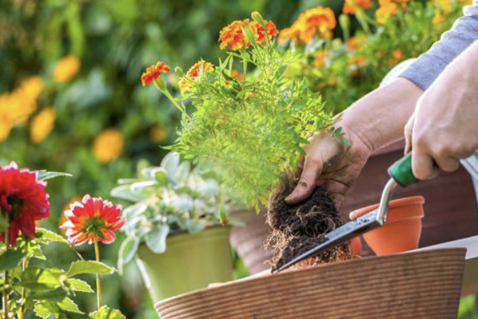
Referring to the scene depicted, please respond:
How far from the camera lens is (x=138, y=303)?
3.84 meters

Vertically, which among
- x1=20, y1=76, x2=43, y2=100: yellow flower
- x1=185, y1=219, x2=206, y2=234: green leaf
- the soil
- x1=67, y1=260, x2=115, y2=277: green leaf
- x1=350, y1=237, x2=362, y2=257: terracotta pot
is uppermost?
x1=20, y1=76, x2=43, y2=100: yellow flower

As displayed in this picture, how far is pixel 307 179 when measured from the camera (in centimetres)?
143

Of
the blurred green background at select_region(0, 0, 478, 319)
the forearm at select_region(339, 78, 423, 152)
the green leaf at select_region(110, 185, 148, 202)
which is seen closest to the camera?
the forearm at select_region(339, 78, 423, 152)

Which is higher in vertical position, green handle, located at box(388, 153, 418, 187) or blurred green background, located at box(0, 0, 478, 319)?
blurred green background, located at box(0, 0, 478, 319)

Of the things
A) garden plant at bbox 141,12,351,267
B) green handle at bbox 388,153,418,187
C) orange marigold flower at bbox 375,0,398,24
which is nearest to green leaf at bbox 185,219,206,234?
orange marigold flower at bbox 375,0,398,24

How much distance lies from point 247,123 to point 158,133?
2845 millimetres

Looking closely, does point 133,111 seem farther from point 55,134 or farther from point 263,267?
point 263,267

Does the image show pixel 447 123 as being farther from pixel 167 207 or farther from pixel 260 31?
pixel 167 207

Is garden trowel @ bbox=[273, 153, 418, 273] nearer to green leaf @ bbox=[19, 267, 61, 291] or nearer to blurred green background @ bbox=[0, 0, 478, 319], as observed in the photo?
green leaf @ bbox=[19, 267, 61, 291]

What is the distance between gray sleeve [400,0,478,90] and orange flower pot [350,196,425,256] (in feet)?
0.79

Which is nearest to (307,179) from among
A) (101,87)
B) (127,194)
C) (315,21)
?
(315,21)

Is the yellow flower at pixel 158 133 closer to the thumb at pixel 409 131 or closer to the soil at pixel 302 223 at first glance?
the soil at pixel 302 223

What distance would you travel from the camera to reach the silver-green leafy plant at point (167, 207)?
2459 millimetres

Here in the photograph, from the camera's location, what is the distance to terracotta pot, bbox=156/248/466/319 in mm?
1076
